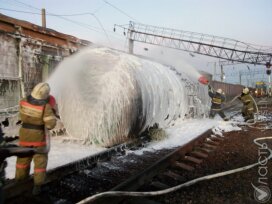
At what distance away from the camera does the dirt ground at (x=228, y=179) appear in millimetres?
4168

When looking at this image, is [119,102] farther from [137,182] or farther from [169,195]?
[169,195]

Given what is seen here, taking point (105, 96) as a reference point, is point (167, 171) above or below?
below

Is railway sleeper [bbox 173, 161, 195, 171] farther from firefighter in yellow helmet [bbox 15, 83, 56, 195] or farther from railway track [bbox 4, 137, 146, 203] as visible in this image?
firefighter in yellow helmet [bbox 15, 83, 56, 195]

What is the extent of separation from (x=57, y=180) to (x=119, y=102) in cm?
264

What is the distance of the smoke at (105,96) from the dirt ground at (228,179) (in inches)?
85.1

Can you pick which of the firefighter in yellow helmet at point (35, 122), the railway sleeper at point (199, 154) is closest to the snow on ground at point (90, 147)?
the firefighter in yellow helmet at point (35, 122)

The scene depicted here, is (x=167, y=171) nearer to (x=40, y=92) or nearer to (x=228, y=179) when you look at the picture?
(x=228, y=179)

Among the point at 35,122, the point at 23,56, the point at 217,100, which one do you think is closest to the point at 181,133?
the point at 217,100

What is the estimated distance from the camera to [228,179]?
4.99 metres

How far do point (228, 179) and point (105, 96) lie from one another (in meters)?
3.42

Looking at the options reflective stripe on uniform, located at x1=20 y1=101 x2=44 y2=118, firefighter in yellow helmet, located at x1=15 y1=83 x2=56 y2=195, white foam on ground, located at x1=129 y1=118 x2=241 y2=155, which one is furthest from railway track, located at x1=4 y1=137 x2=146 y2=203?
reflective stripe on uniform, located at x1=20 y1=101 x2=44 y2=118

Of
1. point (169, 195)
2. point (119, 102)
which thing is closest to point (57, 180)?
point (169, 195)

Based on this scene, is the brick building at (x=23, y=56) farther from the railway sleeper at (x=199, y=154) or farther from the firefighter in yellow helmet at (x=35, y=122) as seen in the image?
the railway sleeper at (x=199, y=154)

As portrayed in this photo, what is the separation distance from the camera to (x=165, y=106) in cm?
923
